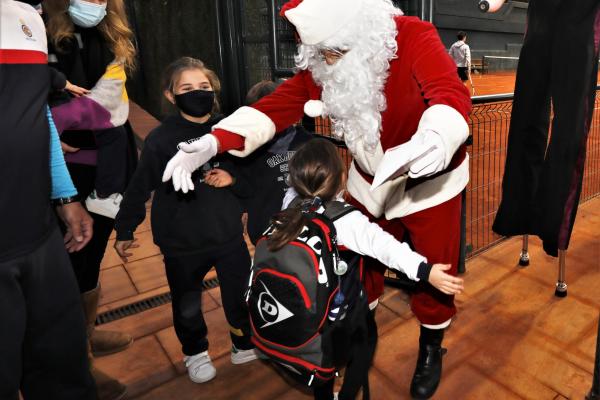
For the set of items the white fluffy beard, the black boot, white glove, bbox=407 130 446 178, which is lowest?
the black boot

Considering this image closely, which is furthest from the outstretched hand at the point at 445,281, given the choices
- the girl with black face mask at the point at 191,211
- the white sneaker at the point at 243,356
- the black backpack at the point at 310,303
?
the white sneaker at the point at 243,356

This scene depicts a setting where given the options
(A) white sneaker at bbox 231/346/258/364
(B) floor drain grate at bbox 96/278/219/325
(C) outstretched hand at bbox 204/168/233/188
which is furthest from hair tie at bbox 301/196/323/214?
(B) floor drain grate at bbox 96/278/219/325

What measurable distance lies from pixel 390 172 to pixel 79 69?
1.18 m

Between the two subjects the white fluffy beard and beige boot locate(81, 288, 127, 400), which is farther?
beige boot locate(81, 288, 127, 400)

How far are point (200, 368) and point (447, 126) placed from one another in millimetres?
1399

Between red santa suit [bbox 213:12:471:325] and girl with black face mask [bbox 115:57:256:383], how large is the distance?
8.3 inches

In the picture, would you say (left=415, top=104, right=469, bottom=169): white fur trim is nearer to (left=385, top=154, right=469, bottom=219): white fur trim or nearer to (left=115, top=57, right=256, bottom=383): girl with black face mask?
Answer: (left=385, top=154, right=469, bottom=219): white fur trim

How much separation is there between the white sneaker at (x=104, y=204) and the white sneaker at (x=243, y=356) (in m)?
0.79

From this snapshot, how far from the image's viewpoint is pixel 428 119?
1132 mm

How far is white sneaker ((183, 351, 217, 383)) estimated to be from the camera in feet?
6.13

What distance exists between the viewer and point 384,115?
57.7 inches

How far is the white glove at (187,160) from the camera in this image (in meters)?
1.40

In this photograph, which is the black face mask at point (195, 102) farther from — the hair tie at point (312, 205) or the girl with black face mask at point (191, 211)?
the hair tie at point (312, 205)

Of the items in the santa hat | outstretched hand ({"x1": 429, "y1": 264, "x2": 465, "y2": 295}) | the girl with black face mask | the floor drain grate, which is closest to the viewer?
outstretched hand ({"x1": 429, "y1": 264, "x2": 465, "y2": 295})
